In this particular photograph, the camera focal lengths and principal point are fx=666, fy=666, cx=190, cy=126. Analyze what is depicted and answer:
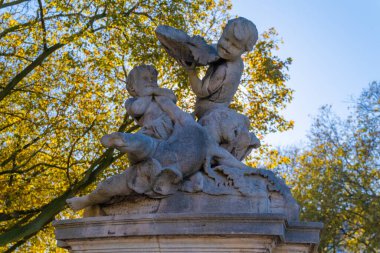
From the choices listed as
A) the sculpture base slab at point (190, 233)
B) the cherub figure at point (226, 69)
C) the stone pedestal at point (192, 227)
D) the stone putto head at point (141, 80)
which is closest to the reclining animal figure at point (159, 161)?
the stone pedestal at point (192, 227)

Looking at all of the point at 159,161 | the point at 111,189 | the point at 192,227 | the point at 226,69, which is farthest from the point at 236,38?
the point at 192,227

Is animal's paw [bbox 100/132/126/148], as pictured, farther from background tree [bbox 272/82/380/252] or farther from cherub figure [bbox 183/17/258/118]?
background tree [bbox 272/82/380/252]

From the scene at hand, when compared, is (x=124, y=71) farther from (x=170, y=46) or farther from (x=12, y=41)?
(x=170, y=46)

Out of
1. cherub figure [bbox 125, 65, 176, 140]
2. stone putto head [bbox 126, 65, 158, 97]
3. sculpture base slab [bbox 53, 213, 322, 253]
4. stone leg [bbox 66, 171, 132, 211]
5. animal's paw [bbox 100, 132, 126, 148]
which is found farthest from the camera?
stone putto head [bbox 126, 65, 158, 97]

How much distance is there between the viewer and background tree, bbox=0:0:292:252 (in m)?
13.2

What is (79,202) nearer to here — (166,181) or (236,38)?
(166,181)

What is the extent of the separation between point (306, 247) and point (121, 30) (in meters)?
8.89

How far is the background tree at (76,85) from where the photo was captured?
43.5 feet

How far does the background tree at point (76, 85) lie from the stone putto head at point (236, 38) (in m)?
6.63

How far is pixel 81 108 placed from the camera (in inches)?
→ 536

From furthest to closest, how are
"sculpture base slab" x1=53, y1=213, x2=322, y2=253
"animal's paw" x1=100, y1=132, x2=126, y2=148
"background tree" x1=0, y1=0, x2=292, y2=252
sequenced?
"background tree" x1=0, y1=0, x2=292, y2=252, "animal's paw" x1=100, y1=132, x2=126, y2=148, "sculpture base slab" x1=53, y1=213, x2=322, y2=253

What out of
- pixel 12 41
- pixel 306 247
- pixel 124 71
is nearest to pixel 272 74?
pixel 124 71

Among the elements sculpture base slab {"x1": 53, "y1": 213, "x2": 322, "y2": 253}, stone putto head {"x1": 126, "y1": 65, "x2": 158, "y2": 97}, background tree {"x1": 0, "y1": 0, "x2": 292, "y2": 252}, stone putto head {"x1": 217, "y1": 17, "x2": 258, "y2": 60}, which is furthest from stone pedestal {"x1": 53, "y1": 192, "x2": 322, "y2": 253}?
background tree {"x1": 0, "y1": 0, "x2": 292, "y2": 252}

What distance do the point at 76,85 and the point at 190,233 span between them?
905 centimetres
